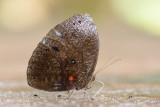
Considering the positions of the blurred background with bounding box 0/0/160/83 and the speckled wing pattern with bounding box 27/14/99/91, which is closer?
the speckled wing pattern with bounding box 27/14/99/91

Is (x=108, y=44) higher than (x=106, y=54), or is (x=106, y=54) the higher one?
(x=108, y=44)

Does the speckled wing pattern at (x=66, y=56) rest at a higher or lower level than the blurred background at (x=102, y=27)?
lower

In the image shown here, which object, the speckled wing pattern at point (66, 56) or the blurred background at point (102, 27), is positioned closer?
the speckled wing pattern at point (66, 56)

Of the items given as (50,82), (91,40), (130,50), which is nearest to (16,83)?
(50,82)

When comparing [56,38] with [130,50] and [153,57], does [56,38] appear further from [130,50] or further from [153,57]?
[130,50]

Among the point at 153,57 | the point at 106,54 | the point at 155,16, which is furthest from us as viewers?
the point at 155,16
